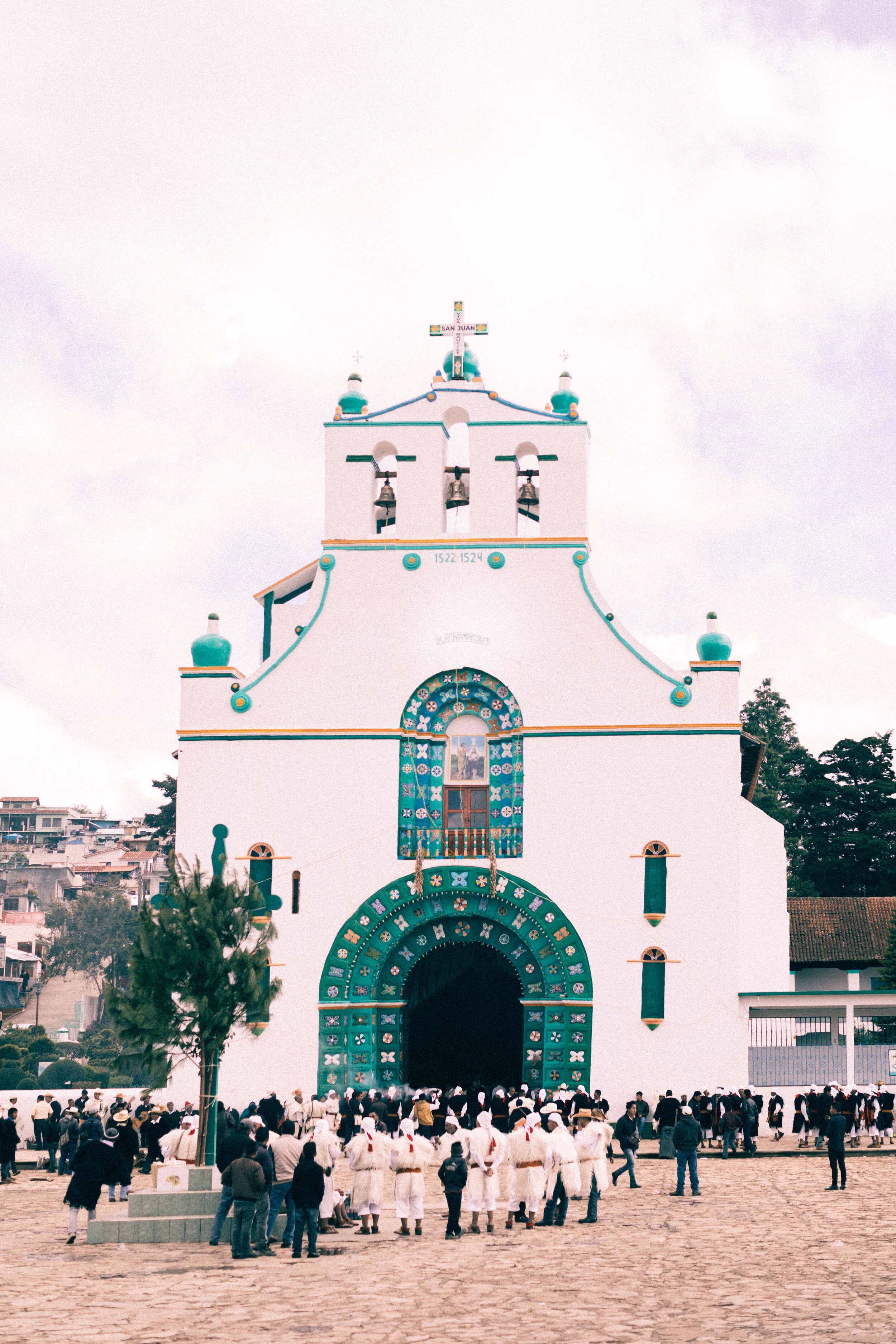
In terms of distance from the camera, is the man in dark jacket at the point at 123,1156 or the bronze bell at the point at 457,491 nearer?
the man in dark jacket at the point at 123,1156

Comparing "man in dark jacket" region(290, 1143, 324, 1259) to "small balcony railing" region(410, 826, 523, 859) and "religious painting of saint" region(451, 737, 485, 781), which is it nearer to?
"small balcony railing" region(410, 826, 523, 859)

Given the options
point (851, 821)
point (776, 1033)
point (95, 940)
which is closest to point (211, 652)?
point (776, 1033)

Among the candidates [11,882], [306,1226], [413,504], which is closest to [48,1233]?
[306,1226]

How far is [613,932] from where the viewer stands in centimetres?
3369

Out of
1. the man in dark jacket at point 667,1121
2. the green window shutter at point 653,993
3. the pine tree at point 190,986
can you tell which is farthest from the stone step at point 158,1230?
the green window shutter at point 653,993

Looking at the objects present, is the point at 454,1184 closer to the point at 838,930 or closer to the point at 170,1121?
the point at 170,1121

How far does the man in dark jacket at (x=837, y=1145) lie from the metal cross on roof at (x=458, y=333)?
61.9 feet

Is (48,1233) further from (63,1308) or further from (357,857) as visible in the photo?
(357,857)

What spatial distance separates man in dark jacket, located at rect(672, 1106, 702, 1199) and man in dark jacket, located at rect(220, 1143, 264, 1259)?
7.32 metres

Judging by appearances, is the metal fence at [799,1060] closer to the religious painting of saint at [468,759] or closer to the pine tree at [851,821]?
the religious painting of saint at [468,759]

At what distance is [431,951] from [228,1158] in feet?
50.6

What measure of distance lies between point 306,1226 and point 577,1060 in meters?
14.8

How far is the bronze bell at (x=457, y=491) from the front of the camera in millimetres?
36781

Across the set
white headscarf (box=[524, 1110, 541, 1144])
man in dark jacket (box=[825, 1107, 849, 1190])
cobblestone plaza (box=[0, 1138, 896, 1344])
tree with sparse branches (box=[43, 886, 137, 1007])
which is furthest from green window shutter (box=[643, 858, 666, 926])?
tree with sparse branches (box=[43, 886, 137, 1007])
